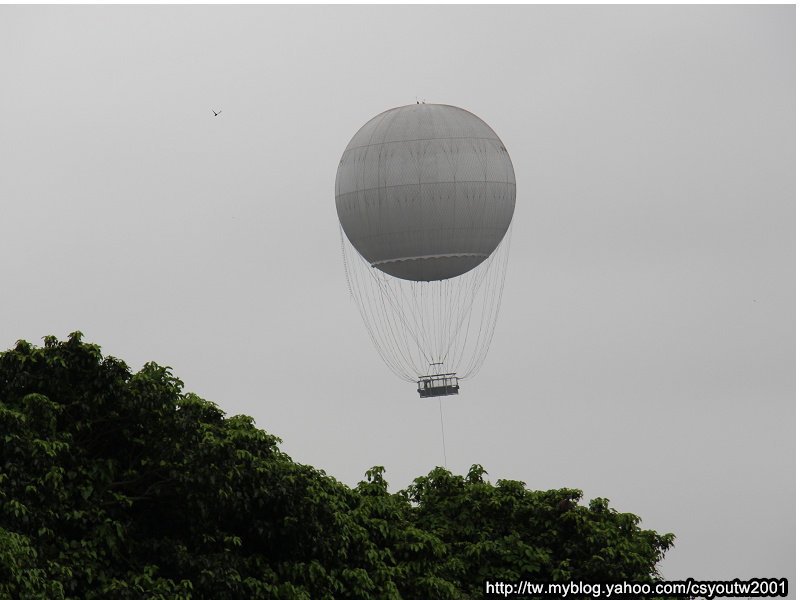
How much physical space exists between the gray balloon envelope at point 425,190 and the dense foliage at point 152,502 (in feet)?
75.6

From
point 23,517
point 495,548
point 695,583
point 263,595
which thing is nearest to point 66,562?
point 23,517

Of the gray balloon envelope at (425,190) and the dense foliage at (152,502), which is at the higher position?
the gray balloon envelope at (425,190)

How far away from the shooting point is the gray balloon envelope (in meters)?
62.8

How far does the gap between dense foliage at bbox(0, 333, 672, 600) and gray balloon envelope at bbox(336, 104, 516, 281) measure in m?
23.0

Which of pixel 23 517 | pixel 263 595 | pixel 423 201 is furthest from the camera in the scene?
pixel 423 201

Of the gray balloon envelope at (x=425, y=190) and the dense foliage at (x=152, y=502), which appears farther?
the gray balloon envelope at (x=425, y=190)

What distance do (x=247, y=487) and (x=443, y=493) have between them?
14723 millimetres

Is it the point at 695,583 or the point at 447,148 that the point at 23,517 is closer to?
the point at 695,583

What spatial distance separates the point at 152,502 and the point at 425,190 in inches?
1081

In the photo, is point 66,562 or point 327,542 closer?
point 66,562

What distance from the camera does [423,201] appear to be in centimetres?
6291

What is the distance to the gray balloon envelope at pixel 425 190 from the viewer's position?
206 feet

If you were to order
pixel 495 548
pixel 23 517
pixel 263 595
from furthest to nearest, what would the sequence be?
pixel 495 548
pixel 263 595
pixel 23 517

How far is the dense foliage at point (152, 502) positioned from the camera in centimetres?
3416
